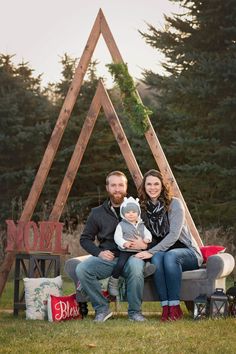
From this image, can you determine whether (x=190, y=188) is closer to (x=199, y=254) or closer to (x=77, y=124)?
(x=77, y=124)

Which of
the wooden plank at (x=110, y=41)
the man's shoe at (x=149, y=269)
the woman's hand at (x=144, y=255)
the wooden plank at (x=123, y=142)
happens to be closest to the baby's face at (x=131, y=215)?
the woman's hand at (x=144, y=255)

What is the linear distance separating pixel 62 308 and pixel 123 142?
1.97m

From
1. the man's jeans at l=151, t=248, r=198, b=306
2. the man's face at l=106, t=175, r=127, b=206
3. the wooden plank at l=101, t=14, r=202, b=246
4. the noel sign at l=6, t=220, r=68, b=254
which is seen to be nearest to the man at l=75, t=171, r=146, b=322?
the man's face at l=106, t=175, r=127, b=206

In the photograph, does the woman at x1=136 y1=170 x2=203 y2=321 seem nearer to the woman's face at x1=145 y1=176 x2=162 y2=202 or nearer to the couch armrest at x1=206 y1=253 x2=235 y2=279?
the woman's face at x1=145 y1=176 x2=162 y2=202

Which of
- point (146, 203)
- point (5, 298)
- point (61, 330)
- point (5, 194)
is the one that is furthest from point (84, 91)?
point (61, 330)

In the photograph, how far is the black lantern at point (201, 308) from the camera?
228 inches

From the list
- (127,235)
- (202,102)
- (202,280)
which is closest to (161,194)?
(127,235)

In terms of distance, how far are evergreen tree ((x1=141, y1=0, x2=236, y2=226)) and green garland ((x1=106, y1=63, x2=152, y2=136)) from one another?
503 cm

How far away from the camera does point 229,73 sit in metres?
12.4

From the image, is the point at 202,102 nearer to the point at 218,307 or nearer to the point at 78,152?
the point at 78,152

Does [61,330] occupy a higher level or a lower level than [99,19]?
lower

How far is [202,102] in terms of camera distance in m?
13.3

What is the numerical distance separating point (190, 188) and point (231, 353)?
9.36m

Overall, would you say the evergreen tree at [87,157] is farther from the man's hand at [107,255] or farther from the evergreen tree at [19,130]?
the man's hand at [107,255]
